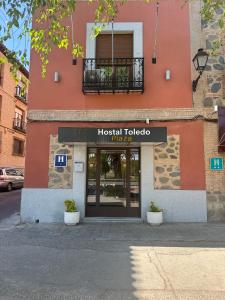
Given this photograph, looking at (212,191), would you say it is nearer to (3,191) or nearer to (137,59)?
(137,59)

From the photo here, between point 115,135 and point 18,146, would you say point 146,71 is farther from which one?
point 18,146

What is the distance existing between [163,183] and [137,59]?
4210mm

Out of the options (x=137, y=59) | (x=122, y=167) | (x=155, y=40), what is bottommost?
(x=122, y=167)

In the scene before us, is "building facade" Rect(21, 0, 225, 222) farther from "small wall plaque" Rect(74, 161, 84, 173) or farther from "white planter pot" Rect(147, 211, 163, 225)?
"white planter pot" Rect(147, 211, 163, 225)

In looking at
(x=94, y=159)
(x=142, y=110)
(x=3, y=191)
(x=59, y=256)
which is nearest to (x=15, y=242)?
(x=59, y=256)

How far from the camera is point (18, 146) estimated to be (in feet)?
92.6

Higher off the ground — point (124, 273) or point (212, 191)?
point (212, 191)

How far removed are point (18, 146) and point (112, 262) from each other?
2470 centimetres

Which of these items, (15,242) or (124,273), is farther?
(15,242)

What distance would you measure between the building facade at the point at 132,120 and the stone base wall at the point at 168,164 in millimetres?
33

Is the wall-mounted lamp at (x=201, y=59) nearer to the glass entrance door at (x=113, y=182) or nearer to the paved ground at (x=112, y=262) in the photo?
the glass entrance door at (x=113, y=182)

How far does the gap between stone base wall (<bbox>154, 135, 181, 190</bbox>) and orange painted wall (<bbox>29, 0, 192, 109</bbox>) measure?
1341 mm

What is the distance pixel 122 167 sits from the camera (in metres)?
9.80

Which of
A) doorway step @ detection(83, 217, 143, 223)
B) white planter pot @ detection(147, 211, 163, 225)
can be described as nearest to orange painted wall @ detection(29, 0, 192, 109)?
white planter pot @ detection(147, 211, 163, 225)
